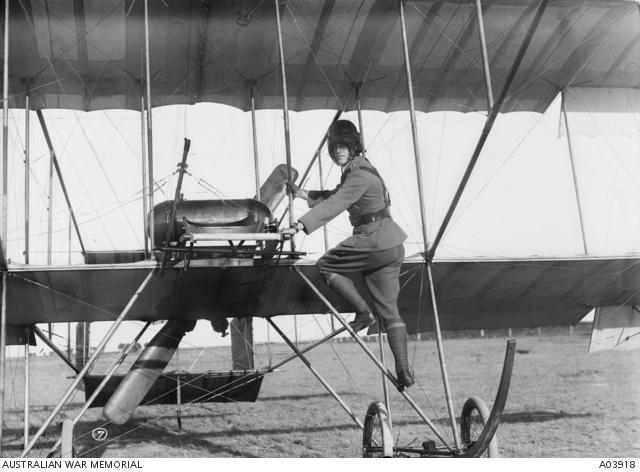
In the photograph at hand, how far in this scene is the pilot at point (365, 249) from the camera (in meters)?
6.09

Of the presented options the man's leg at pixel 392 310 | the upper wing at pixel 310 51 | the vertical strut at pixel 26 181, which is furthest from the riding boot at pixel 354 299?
the vertical strut at pixel 26 181

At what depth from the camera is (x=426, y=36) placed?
10.0 metres

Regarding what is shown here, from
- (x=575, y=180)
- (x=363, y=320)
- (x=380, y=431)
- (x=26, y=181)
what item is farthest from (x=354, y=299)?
(x=575, y=180)

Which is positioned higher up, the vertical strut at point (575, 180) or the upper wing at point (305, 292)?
the vertical strut at point (575, 180)

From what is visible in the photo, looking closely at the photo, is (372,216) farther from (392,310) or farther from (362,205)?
(392,310)

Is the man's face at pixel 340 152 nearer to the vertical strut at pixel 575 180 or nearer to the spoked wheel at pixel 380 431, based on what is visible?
the spoked wheel at pixel 380 431

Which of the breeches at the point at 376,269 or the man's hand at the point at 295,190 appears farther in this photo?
the man's hand at the point at 295,190

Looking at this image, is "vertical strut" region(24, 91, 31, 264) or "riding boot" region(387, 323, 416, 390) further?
"vertical strut" region(24, 91, 31, 264)

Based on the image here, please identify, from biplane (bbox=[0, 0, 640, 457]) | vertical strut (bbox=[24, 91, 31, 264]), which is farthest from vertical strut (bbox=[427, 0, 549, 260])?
vertical strut (bbox=[24, 91, 31, 264])

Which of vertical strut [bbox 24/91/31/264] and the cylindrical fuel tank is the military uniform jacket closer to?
the cylindrical fuel tank

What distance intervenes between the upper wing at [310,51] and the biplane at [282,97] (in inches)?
1.0

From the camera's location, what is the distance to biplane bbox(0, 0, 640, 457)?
24.4ft

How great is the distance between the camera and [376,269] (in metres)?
6.26
